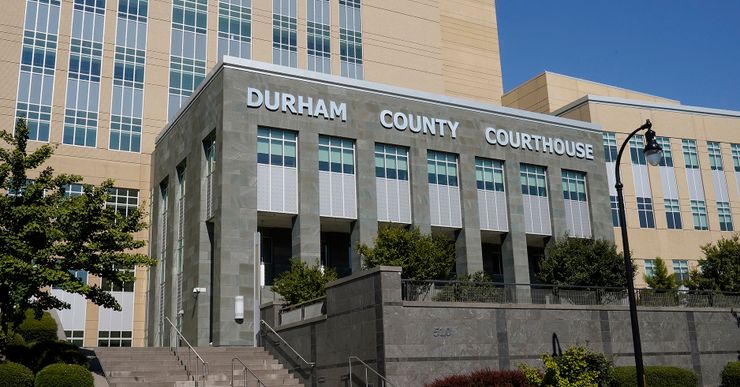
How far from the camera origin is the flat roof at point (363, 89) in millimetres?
38250

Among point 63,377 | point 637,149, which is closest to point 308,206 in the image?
point 63,377

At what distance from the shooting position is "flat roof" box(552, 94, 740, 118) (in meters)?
52.4

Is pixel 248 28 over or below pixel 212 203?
over

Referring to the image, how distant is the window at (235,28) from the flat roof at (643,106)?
23.8 meters

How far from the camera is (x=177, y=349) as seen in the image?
99.1 ft

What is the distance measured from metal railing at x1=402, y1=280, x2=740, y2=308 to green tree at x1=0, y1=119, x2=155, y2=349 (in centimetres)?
937

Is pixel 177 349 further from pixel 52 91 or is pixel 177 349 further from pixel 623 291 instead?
pixel 52 91

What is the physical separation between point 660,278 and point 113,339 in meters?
34.0

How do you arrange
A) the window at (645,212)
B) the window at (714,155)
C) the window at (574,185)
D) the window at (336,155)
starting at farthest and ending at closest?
1. the window at (714,155)
2. the window at (645,212)
3. the window at (574,185)
4. the window at (336,155)

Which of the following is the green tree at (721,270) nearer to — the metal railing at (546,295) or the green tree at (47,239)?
the metal railing at (546,295)

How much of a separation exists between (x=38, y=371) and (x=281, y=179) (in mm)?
16639

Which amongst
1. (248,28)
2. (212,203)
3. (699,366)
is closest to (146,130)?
(248,28)

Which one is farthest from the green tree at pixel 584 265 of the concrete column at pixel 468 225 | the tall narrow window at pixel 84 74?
the tall narrow window at pixel 84 74

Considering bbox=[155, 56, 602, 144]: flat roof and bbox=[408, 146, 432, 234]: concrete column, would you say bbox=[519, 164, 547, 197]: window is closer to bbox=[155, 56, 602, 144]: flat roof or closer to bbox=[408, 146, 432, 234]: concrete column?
bbox=[155, 56, 602, 144]: flat roof
